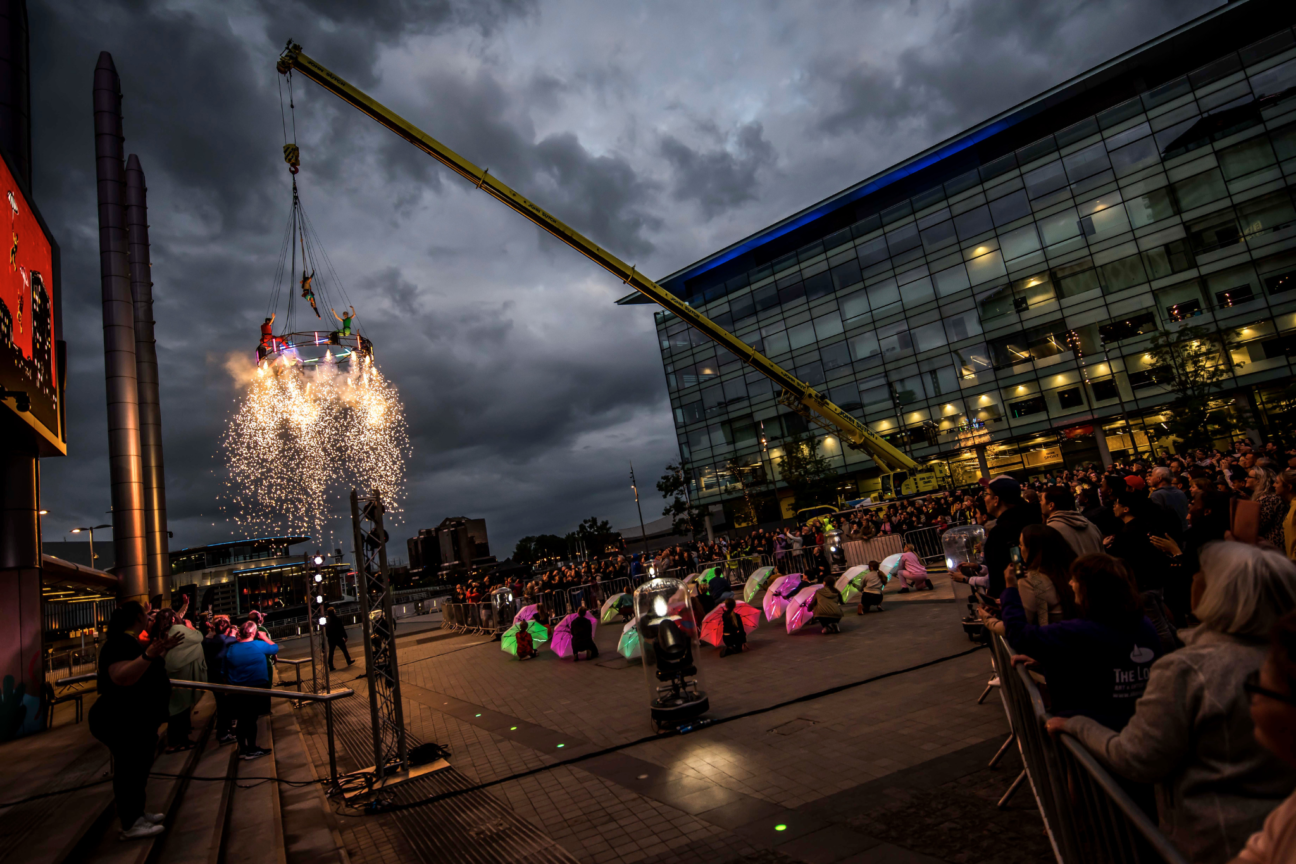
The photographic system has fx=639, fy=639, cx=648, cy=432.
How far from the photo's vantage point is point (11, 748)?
1012cm

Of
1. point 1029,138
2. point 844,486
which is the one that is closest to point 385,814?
point 844,486

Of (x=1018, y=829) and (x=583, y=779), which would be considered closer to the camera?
(x=1018, y=829)

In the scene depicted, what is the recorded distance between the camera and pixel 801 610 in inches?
500

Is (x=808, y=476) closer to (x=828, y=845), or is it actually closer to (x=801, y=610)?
(x=801, y=610)

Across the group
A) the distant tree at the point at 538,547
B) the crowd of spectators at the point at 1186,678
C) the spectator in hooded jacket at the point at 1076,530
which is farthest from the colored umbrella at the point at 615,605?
the distant tree at the point at 538,547

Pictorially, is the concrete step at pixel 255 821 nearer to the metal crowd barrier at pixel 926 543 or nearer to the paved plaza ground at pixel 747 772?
the paved plaza ground at pixel 747 772

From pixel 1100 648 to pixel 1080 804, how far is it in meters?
0.70

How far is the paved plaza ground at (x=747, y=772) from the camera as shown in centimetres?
480

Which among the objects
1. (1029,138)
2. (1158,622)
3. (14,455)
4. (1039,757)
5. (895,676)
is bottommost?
(895,676)

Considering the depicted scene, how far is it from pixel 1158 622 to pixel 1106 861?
2816 millimetres

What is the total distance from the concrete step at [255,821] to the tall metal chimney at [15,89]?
14.3 m

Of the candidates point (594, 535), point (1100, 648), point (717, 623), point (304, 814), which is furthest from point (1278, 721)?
point (594, 535)

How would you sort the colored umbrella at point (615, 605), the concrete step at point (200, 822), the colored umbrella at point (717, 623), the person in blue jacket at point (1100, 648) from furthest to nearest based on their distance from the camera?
the colored umbrella at point (615, 605), the colored umbrella at point (717, 623), the concrete step at point (200, 822), the person in blue jacket at point (1100, 648)

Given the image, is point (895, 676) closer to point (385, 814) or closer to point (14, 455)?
point (385, 814)
